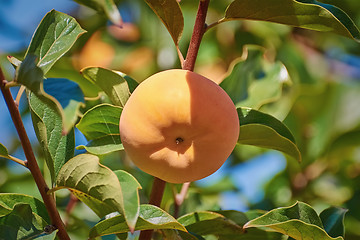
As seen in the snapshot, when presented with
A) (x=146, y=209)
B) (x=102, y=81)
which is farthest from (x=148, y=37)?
(x=146, y=209)

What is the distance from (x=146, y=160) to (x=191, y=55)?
208 millimetres

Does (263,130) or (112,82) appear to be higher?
(112,82)

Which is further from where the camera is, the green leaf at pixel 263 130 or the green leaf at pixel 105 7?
the green leaf at pixel 105 7

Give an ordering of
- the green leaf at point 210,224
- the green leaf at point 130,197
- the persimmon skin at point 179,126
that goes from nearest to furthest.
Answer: the green leaf at point 130,197
the persimmon skin at point 179,126
the green leaf at point 210,224

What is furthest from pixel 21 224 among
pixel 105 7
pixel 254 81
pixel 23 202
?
pixel 254 81

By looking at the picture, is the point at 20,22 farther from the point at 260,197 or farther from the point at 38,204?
the point at 38,204

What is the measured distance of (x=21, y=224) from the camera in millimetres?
867

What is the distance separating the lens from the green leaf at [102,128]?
3.20 feet

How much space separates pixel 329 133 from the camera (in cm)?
197

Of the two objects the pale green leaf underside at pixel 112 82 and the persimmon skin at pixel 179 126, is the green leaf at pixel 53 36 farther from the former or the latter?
the persimmon skin at pixel 179 126

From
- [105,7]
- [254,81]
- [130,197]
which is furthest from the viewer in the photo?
[254,81]

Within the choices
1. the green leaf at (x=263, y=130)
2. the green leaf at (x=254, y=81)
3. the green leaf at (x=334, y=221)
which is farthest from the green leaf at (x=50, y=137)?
the green leaf at (x=334, y=221)

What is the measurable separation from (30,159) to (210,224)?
15.6 inches

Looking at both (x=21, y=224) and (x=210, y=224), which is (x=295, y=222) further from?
(x=21, y=224)
